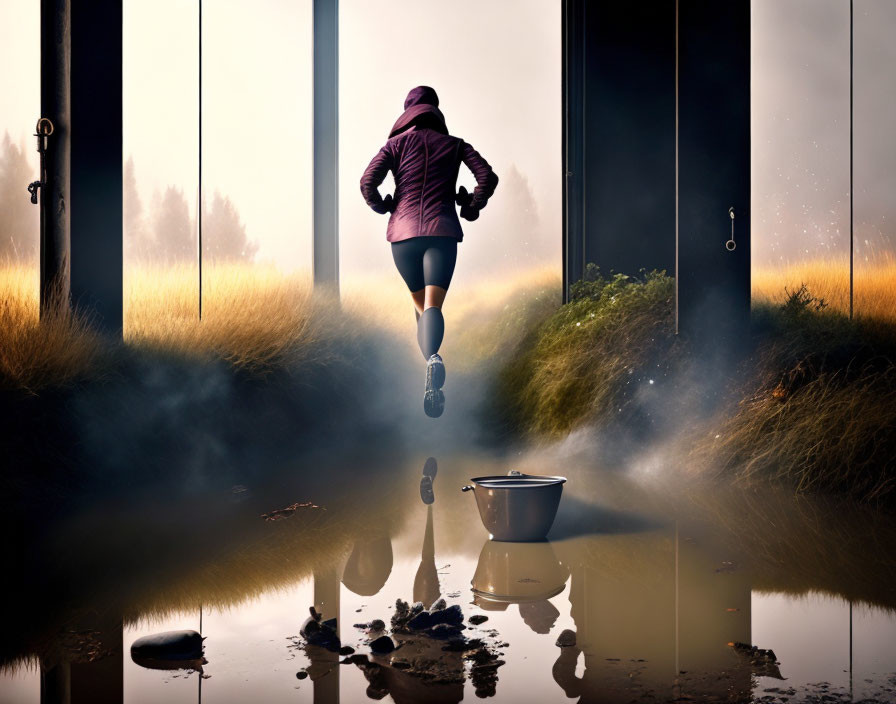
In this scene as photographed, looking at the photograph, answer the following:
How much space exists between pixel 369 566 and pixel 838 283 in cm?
330

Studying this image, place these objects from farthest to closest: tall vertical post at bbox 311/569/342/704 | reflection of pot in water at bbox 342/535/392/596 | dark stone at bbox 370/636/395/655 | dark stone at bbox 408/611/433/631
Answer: reflection of pot in water at bbox 342/535/392/596 → dark stone at bbox 408/611/433/631 → dark stone at bbox 370/636/395/655 → tall vertical post at bbox 311/569/342/704

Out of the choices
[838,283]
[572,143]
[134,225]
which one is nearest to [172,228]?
[134,225]

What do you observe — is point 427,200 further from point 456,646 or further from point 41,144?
point 456,646

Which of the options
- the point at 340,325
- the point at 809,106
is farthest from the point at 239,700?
the point at 809,106

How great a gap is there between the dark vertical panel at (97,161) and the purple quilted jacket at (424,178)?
4.16ft

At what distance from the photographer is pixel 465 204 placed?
4.48m

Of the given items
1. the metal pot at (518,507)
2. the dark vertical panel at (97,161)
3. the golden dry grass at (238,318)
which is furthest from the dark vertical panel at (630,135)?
the metal pot at (518,507)

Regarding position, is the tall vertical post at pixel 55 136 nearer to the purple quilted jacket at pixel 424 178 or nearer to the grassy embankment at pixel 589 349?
the grassy embankment at pixel 589 349

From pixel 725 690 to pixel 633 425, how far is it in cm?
285

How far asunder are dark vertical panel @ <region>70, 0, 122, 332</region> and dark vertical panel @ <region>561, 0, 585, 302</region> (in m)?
3.18

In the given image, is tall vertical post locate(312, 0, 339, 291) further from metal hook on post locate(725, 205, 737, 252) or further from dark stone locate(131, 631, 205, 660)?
dark stone locate(131, 631, 205, 660)

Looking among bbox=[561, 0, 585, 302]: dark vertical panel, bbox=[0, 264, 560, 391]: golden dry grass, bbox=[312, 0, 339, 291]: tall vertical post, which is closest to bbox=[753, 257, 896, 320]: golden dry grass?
bbox=[561, 0, 585, 302]: dark vertical panel

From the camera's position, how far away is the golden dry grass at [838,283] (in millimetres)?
4402

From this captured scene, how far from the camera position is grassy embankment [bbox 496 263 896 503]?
3.41 metres
